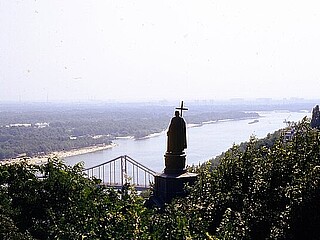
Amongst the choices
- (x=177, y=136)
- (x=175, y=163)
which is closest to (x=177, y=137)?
→ (x=177, y=136)

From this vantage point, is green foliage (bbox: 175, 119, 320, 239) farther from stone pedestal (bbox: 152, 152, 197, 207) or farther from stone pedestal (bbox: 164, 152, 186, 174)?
stone pedestal (bbox: 164, 152, 186, 174)

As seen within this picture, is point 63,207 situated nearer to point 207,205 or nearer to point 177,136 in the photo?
point 177,136

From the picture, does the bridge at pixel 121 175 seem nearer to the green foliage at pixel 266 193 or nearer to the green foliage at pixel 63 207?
the green foliage at pixel 63 207

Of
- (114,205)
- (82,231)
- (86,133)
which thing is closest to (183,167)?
(114,205)

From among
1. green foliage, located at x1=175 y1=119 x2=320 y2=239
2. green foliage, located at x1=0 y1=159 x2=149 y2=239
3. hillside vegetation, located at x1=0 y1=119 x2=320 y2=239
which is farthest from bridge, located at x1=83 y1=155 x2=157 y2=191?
green foliage, located at x1=175 y1=119 x2=320 y2=239

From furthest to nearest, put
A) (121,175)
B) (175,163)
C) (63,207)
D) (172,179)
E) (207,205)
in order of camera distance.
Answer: (121,175), (175,163), (172,179), (63,207), (207,205)
